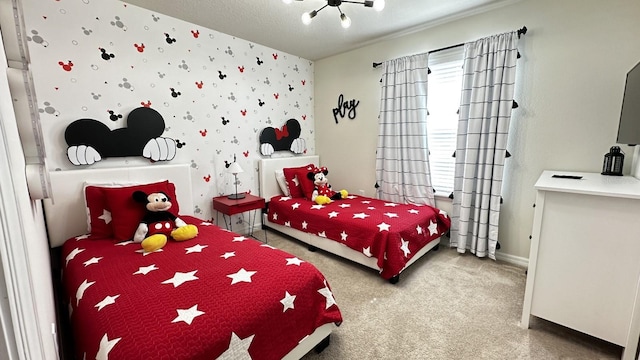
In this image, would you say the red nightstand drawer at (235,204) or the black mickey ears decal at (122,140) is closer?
the black mickey ears decal at (122,140)

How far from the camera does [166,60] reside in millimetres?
2670

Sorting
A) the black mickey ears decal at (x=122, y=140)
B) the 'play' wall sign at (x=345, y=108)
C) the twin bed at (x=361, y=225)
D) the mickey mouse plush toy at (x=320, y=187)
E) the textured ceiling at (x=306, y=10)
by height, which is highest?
the textured ceiling at (x=306, y=10)

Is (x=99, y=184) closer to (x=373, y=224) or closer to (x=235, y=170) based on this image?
(x=235, y=170)

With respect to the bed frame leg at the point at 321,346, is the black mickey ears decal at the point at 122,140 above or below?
above

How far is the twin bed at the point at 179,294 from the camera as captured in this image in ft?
3.49

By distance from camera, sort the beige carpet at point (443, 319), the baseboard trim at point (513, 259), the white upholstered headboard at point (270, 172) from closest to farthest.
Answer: the beige carpet at point (443, 319) < the baseboard trim at point (513, 259) < the white upholstered headboard at point (270, 172)

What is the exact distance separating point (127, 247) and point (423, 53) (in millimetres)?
3365

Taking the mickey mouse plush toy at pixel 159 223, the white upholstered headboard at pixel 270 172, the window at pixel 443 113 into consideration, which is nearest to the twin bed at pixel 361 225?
the white upholstered headboard at pixel 270 172

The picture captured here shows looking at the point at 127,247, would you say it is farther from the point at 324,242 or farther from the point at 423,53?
the point at 423,53

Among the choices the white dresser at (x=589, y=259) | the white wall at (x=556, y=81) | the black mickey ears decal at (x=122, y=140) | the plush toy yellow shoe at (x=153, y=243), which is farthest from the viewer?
the black mickey ears decal at (x=122, y=140)

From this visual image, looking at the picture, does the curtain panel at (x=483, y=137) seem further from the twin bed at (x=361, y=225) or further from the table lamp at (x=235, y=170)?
the table lamp at (x=235, y=170)

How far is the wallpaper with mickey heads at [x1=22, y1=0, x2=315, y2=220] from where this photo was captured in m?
2.11

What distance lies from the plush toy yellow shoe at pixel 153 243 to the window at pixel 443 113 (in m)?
2.81

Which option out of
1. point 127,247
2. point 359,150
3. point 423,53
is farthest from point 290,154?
point 127,247
